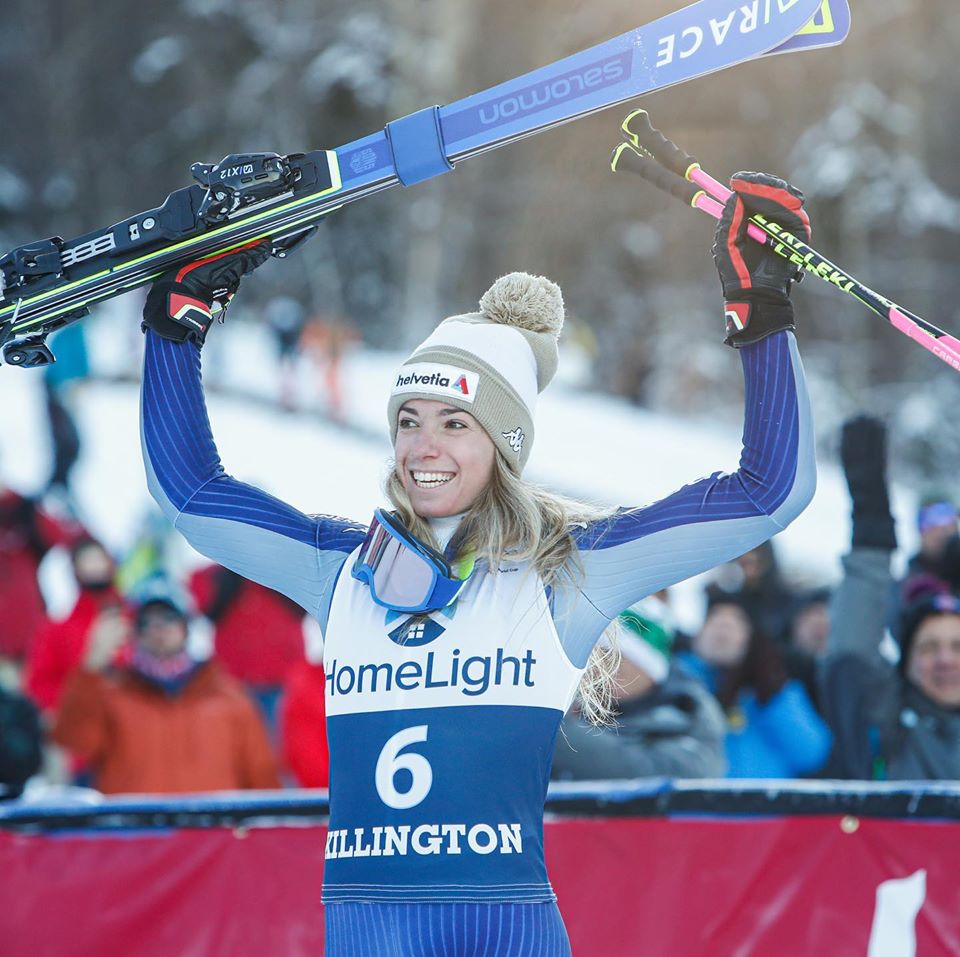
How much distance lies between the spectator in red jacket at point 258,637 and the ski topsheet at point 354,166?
159 inches

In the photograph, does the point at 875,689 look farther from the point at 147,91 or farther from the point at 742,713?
the point at 147,91

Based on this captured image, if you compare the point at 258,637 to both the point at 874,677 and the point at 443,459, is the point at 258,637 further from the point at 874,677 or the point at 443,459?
the point at 443,459

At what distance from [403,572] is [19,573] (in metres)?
6.25

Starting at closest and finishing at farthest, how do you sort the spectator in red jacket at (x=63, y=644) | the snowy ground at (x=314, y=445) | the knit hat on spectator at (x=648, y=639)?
the knit hat on spectator at (x=648, y=639)
the spectator in red jacket at (x=63, y=644)
the snowy ground at (x=314, y=445)

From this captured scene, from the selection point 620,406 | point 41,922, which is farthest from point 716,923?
point 620,406

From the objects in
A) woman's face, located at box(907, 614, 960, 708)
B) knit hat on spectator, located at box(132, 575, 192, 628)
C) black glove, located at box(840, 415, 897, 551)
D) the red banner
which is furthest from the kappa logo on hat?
knit hat on spectator, located at box(132, 575, 192, 628)

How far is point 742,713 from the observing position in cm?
572

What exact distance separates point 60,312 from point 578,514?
1.16 metres

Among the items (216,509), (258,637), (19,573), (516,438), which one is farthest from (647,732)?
(19,573)

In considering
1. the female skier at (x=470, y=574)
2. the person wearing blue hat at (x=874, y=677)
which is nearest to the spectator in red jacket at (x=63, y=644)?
the person wearing blue hat at (x=874, y=677)

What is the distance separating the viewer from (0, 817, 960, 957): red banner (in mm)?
3521

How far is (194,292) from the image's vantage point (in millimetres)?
3002

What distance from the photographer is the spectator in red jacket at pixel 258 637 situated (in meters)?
7.04

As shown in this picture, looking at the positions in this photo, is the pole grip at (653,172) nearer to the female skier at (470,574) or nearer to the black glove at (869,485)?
the female skier at (470,574)
